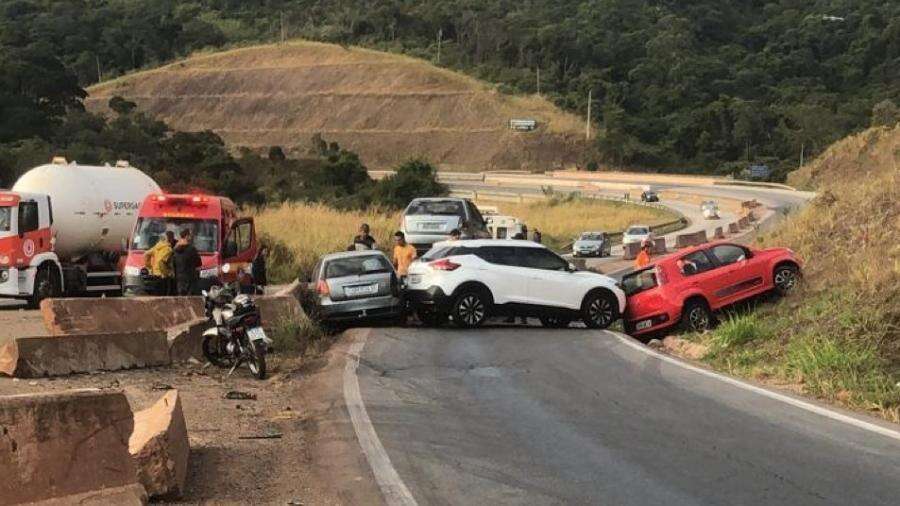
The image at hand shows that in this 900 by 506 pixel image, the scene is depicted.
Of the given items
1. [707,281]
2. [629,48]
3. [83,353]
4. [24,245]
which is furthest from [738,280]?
[629,48]

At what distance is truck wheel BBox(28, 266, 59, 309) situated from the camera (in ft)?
74.1

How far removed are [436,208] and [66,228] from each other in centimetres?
923

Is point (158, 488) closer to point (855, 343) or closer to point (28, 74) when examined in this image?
point (855, 343)

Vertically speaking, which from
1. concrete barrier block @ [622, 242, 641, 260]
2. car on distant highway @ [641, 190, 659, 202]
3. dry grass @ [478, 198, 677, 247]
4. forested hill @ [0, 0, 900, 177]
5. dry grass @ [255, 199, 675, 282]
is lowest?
dry grass @ [478, 198, 677, 247]

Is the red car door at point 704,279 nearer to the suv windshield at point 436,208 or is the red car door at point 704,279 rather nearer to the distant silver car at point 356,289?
the distant silver car at point 356,289

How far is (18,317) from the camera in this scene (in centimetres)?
2112

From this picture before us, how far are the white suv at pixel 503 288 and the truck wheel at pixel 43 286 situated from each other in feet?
27.0

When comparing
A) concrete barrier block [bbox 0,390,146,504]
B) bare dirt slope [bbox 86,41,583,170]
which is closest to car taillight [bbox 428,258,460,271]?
concrete barrier block [bbox 0,390,146,504]

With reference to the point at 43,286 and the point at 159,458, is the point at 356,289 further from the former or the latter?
the point at 159,458

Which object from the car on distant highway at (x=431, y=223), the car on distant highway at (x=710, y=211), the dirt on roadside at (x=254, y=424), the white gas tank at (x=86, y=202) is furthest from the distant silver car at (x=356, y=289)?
the car on distant highway at (x=710, y=211)

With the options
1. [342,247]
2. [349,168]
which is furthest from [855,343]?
[349,168]

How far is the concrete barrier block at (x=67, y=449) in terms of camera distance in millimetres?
6625

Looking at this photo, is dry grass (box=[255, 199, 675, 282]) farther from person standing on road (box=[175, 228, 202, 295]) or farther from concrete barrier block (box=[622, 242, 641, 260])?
concrete barrier block (box=[622, 242, 641, 260])

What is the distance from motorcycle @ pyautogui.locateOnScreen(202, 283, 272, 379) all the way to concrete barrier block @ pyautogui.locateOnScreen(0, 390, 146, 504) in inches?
264
